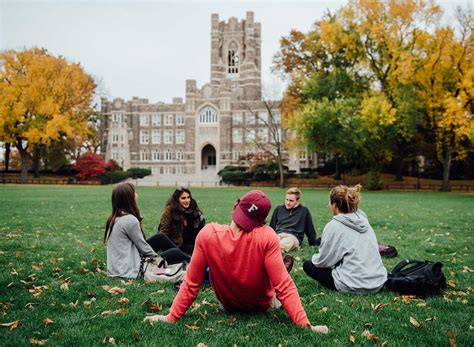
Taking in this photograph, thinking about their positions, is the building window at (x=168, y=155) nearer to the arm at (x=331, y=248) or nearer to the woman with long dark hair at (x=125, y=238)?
the woman with long dark hair at (x=125, y=238)

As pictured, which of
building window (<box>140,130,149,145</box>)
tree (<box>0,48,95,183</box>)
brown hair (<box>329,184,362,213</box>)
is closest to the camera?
brown hair (<box>329,184,362,213</box>)

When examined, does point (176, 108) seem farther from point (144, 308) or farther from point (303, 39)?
point (144, 308)

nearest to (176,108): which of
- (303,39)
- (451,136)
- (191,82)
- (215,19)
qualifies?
(191,82)

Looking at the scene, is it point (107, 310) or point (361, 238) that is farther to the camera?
point (361, 238)

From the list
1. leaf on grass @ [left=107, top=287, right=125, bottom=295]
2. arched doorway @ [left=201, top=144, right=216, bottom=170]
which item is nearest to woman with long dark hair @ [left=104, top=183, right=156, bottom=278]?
leaf on grass @ [left=107, top=287, right=125, bottom=295]

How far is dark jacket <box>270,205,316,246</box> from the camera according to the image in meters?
7.88

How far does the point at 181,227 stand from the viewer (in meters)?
7.06

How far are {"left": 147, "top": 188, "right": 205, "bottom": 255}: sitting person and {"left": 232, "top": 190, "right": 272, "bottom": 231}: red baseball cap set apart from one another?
339cm

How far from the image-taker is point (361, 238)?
483cm

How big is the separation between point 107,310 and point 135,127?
64.6 metres

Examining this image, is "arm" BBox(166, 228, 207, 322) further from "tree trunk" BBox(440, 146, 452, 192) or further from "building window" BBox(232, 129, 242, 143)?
"building window" BBox(232, 129, 242, 143)

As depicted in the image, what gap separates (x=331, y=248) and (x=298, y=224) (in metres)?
2.99

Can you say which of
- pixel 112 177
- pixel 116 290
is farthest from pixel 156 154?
pixel 116 290

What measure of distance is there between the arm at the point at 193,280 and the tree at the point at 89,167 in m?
42.9
